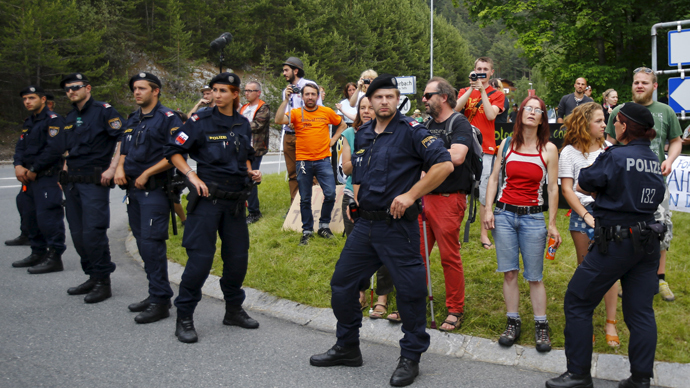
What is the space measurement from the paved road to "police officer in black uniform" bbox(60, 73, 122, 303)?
310 mm

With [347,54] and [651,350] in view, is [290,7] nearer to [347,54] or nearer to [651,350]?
[347,54]

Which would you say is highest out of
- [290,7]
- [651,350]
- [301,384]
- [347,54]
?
[290,7]

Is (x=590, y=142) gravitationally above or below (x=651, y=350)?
above

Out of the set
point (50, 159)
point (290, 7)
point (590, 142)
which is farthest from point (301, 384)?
point (290, 7)

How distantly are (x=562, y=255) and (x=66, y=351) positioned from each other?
17.1 feet

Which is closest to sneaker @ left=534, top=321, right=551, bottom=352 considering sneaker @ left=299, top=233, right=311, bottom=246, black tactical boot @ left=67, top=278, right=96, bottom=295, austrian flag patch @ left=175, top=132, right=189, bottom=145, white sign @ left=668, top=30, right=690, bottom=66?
austrian flag patch @ left=175, top=132, right=189, bottom=145

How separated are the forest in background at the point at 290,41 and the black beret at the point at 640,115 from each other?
1964cm

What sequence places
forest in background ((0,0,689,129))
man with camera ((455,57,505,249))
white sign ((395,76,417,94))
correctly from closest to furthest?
man with camera ((455,57,505,249)) < white sign ((395,76,417,94)) < forest in background ((0,0,689,129))

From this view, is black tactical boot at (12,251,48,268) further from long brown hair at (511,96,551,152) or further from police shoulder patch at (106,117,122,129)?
long brown hair at (511,96,551,152)

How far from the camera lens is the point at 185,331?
4.59 m

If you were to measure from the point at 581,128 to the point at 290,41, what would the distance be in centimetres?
4257

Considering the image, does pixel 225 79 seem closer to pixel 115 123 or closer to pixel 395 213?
pixel 115 123

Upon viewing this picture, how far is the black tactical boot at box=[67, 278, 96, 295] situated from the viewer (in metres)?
5.79

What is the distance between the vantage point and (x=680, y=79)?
7242 mm
